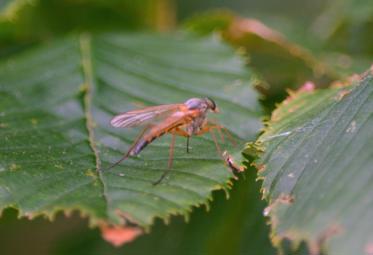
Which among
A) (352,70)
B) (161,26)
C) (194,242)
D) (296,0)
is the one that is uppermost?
(296,0)

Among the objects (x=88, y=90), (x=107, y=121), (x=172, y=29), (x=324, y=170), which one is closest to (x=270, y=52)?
(x=172, y=29)

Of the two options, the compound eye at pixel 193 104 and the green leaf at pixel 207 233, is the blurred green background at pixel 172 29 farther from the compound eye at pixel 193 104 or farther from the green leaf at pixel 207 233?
the compound eye at pixel 193 104

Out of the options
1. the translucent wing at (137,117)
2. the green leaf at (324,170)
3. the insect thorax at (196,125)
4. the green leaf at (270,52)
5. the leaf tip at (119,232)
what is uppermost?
the green leaf at (270,52)

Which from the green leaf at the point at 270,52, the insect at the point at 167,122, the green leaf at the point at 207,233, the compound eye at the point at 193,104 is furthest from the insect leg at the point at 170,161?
the green leaf at the point at 270,52

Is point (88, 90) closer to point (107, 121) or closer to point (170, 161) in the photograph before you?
Result: point (107, 121)

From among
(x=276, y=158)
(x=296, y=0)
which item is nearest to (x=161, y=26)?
(x=276, y=158)

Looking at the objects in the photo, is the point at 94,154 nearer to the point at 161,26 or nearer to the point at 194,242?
the point at 194,242

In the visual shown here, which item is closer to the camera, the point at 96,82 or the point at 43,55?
the point at 96,82

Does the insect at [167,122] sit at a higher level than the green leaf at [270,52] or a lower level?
lower
